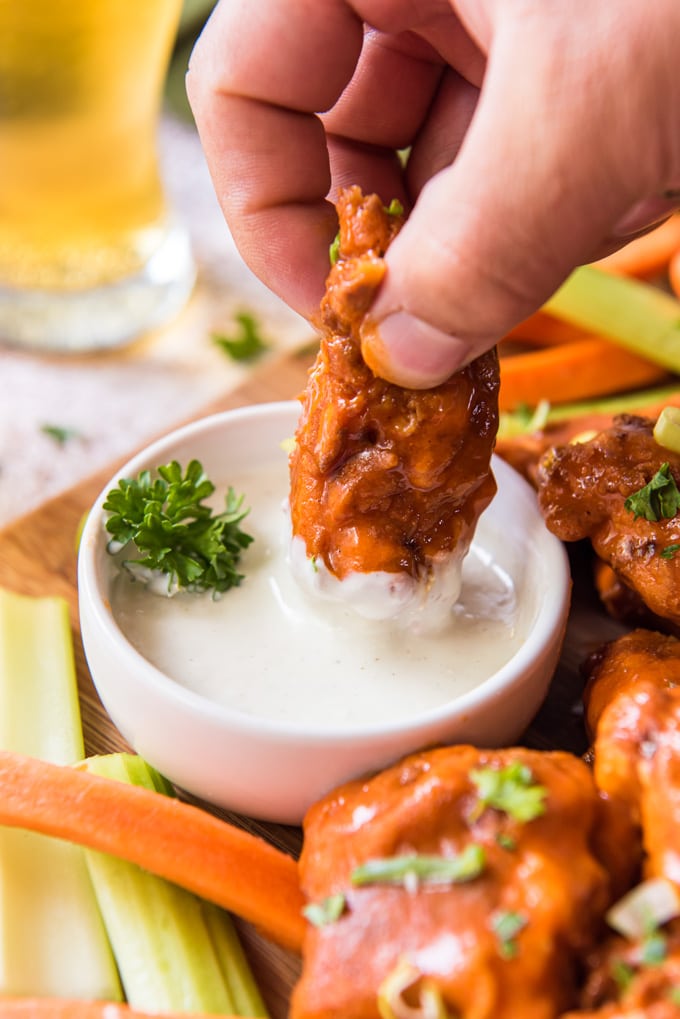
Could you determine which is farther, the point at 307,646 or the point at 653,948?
the point at 307,646

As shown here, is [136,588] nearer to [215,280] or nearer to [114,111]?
[114,111]

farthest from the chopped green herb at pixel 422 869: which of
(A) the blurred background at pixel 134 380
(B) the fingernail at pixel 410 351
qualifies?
(A) the blurred background at pixel 134 380

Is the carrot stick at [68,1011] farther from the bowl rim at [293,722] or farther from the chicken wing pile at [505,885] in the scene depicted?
the bowl rim at [293,722]

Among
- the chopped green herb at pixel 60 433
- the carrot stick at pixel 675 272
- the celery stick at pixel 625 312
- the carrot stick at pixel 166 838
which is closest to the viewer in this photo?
the carrot stick at pixel 166 838

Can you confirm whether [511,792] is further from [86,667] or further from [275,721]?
[86,667]

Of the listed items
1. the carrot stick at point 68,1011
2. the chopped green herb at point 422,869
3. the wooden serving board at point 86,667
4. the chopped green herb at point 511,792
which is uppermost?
the chopped green herb at point 511,792

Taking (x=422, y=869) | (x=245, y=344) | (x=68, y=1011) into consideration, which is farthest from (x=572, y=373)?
(x=68, y=1011)

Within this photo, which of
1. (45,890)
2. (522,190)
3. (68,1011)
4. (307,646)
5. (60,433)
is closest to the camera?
(522,190)
